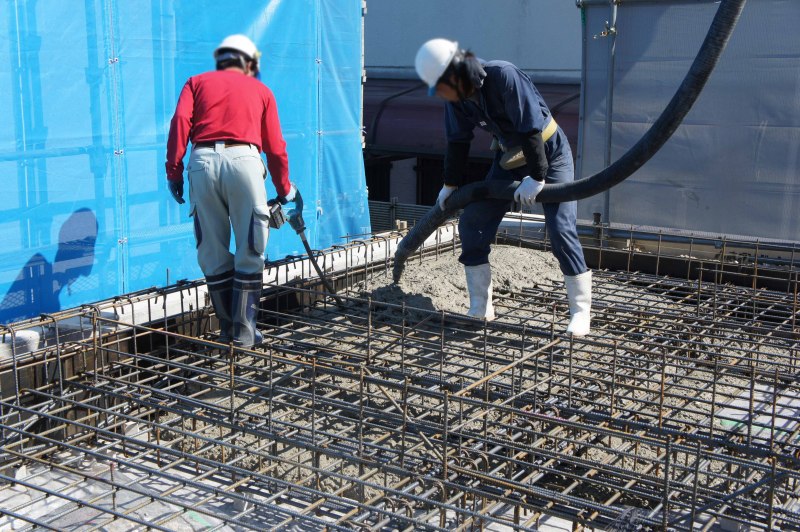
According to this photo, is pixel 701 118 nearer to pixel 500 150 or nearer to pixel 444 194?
pixel 500 150

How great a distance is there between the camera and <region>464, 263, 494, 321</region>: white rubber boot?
5.30 m

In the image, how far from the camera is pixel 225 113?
486 centimetres

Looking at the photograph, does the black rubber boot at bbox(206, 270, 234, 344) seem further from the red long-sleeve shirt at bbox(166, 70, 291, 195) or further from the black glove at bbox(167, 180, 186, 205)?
the red long-sleeve shirt at bbox(166, 70, 291, 195)

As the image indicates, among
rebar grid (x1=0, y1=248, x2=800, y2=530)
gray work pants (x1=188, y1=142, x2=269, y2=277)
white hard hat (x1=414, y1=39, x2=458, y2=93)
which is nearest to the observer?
rebar grid (x1=0, y1=248, x2=800, y2=530)

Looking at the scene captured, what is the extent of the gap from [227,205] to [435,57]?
140 centimetres

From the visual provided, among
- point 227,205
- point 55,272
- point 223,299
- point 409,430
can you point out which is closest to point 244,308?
point 223,299

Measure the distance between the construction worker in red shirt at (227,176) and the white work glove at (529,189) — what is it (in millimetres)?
1366

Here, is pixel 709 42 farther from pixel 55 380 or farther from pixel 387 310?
pixel 55 380

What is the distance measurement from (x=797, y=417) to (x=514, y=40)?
10361 millimetres

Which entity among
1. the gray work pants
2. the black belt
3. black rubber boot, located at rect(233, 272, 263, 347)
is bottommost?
black rubber boot, located at rect(233, 272, 263, 347)

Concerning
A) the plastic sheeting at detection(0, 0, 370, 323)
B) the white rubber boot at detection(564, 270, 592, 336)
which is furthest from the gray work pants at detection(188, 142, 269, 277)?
the white rubber boot at detection(564, 270, 592, 336)

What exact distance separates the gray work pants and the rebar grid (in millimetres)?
513

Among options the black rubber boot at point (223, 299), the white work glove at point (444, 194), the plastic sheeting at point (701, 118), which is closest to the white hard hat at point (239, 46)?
the black rubber boot at point (223, 299)

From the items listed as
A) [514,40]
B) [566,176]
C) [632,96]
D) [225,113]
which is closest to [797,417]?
[566,176]
